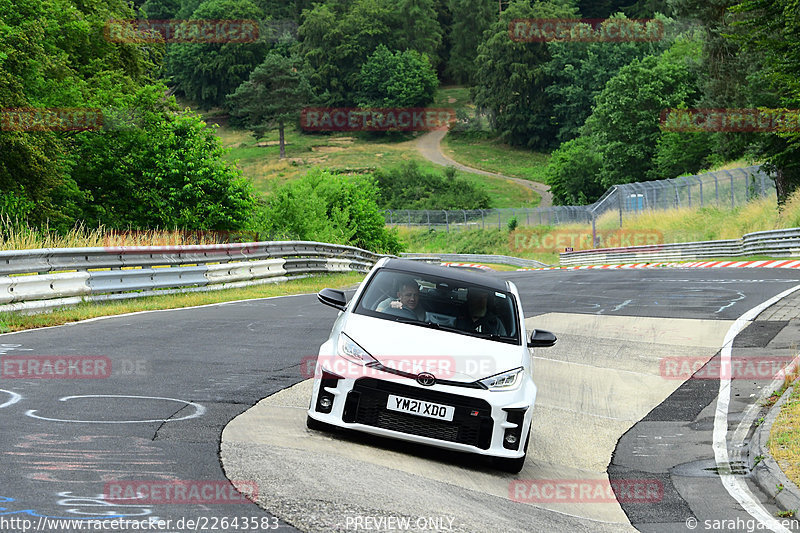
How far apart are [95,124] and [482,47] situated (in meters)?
110

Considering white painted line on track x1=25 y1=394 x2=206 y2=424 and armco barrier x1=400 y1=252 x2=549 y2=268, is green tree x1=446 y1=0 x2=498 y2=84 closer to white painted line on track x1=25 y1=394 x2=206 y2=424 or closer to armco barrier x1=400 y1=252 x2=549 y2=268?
armco barrier x1=400 y1=252 x2=549 y2=268

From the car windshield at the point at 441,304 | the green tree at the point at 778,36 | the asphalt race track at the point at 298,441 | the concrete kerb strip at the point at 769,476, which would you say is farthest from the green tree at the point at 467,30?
the concrete kerb strip at the point at 769,476

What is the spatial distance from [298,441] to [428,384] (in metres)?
1.11

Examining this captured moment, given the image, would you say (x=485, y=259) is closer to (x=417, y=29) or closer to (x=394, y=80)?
(x=394, y=80)

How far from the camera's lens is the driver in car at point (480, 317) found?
27.6 feet

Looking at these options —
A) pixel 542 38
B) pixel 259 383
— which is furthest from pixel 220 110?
pixel 259 383

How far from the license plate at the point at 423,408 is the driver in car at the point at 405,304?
50.4 inches

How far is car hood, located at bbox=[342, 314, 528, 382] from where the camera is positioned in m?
7.40

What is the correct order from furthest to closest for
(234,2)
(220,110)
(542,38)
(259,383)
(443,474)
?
(234,2)
(220,110)
(542,38)
(259,383)
(443,474)

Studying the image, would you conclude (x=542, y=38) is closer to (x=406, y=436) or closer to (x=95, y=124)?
(x=95, y=124)

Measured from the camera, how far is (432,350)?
25.1 ft

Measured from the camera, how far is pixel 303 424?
26.4 ft

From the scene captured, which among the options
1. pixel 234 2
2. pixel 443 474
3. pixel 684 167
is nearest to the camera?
pixel 443 474

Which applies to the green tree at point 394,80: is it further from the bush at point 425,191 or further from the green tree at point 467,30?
the bush at point 425,191
